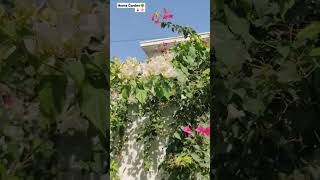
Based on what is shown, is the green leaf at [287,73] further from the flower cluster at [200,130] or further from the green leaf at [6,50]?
the flower cluster at [200,130]

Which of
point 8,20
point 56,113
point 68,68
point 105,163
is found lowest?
point 105,163

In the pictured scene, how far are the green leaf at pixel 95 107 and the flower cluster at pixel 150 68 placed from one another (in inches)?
172

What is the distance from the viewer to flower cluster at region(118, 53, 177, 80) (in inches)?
215

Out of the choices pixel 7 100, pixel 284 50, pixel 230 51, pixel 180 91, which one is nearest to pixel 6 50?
pixel 7 100

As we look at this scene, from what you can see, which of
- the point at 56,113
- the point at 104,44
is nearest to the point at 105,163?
the point at 56,113

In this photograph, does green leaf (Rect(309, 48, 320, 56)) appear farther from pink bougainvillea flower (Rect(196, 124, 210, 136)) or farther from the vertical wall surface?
the vertical wall surface

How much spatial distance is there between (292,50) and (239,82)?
135mm

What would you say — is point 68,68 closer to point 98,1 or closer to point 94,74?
point 94,74

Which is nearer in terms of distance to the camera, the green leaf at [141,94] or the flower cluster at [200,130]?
the flower cluster at [200,130]

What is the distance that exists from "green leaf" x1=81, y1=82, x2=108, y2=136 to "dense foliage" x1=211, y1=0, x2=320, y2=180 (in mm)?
246

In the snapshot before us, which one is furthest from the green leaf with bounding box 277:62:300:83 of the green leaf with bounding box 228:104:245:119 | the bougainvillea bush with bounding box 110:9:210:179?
the bougainvillea bush with bounding box 110:9:210:179

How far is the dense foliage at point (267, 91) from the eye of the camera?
1.04 meters

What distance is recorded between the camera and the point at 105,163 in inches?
41.4

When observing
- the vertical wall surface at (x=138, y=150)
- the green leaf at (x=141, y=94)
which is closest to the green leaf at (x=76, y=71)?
the green leaf at (x=141, y=94)
